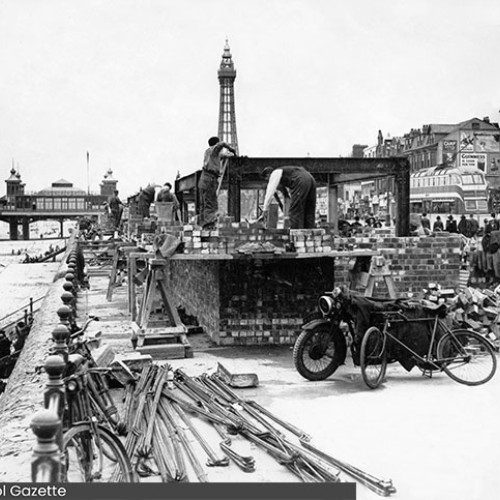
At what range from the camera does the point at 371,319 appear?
30.4 feet

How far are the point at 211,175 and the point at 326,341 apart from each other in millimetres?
6340

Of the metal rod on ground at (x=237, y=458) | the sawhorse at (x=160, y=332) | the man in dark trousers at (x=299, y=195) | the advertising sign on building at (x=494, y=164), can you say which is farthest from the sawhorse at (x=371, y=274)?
the advertising sign on building at (x=494, y=164)

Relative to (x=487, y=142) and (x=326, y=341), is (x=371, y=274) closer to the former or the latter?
(x=326, y=341)

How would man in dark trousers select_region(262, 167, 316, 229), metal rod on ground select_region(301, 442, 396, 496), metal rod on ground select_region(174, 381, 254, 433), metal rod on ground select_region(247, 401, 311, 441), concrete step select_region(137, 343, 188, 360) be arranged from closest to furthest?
metal rod on ground select_region(301, 442, 396, 496) → metal rod on ground select_region(247, 401, 311, 441) → metal rod on ground select_region(174, 381, 254, 433) → concrete step select_region(137, 343, 188, 360) → man in dark trousers select_region(262, 167, 316, 229)

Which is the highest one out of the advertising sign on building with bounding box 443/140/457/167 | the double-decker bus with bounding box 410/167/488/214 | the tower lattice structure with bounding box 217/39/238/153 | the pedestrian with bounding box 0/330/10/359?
the tower lattice structure with bounding box 217/39/238/153

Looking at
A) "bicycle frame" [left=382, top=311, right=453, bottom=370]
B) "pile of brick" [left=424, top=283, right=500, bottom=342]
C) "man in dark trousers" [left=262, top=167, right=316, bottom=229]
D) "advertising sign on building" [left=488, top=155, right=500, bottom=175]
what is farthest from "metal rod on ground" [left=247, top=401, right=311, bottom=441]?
"advertising sign on building" [left=488, top=155, right=500, bottom=175]

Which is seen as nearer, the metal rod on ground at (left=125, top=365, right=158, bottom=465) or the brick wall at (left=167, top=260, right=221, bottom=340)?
the metal rod on ground at (left=125, top=365, right=158, bottom=465)

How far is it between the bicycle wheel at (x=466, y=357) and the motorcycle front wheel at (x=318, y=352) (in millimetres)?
1290

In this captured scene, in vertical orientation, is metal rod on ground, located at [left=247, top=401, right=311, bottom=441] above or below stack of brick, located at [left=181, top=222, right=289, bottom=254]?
below

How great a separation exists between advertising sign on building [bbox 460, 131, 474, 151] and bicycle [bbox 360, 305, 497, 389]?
181 feet

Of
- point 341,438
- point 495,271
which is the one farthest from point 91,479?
point 495,271

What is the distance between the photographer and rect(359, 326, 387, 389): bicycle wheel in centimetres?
884

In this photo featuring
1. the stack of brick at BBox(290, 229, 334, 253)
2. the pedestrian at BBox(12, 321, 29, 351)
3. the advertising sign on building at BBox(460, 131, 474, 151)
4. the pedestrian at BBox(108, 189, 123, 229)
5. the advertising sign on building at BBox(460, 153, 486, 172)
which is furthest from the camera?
the advertising sign on building at BBox(460, 131, 474, 151)

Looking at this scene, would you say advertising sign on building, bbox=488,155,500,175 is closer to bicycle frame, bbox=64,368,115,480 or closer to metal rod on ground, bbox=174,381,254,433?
metal rod on ground, bbox=174,381,254,433
